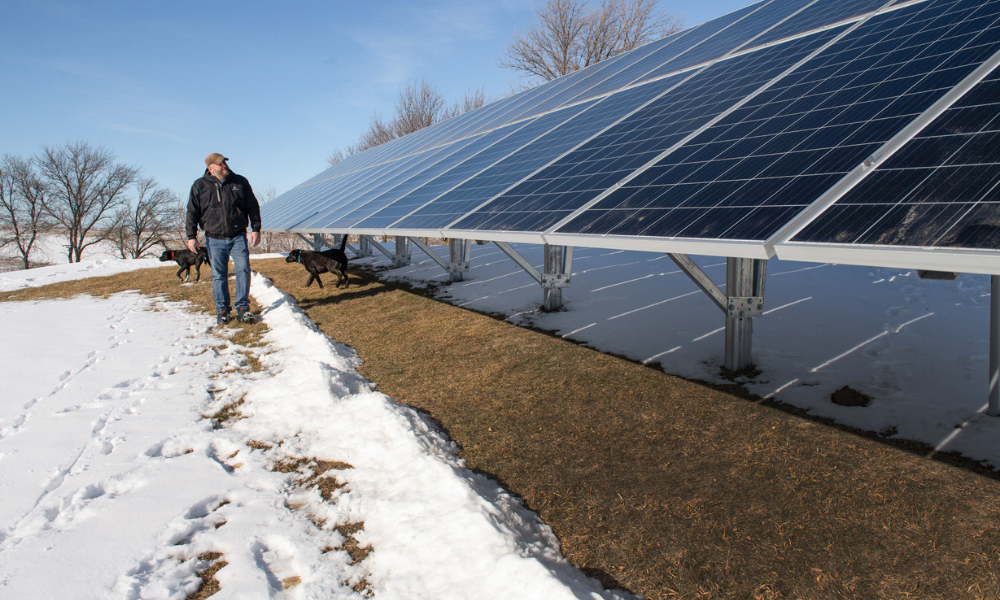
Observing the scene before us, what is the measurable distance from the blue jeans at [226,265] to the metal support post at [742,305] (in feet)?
21.5

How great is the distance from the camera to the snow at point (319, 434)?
271 cm

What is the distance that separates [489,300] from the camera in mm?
9867

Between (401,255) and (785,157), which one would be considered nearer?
(785,157)

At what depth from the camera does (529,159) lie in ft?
25.5

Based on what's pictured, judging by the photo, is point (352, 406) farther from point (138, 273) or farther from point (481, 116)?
point (138, 273)

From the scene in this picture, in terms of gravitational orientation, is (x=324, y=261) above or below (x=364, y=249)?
below

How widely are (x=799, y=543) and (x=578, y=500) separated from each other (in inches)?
47.5

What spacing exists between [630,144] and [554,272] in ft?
8.60

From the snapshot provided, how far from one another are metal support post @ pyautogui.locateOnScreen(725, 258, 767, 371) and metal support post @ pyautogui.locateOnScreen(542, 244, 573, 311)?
313 centimetres

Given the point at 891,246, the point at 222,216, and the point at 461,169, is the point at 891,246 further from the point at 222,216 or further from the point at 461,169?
the point at 222,216

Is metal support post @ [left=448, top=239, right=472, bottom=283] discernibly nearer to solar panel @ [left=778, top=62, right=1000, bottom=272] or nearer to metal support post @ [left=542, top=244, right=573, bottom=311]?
metal support post @ [left=542, top=244, right=573, bottom=311]

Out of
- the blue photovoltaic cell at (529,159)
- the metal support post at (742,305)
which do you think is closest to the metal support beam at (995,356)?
the metal support post at (742,305)

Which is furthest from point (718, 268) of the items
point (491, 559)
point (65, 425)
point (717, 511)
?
point (65, 425)

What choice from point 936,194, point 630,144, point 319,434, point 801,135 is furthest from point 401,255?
point 936,194
